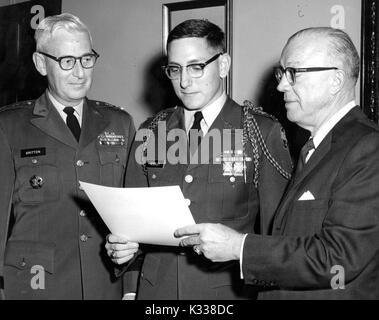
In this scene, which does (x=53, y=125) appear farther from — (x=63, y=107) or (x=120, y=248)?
(x=120, y=248)

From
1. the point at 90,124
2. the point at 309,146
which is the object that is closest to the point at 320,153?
the point at 309,146

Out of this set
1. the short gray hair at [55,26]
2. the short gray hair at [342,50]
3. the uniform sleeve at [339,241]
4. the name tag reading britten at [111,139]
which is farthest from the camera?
the name tag reading britten at [111,139]

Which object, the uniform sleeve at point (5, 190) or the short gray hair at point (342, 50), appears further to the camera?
the uniform sleeve at point (5, 190)

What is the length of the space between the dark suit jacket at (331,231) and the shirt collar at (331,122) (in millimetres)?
37

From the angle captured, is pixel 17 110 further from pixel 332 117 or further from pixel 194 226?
pixel 332 117

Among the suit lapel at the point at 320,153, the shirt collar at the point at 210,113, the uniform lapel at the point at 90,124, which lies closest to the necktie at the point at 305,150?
the suit lapel at the point at 320,153

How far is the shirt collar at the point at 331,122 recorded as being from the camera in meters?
1.78

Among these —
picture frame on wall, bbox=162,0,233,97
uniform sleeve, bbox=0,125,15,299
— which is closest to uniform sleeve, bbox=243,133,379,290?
uniform sleeve, bbox=0,125,15,299

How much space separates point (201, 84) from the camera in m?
2.14

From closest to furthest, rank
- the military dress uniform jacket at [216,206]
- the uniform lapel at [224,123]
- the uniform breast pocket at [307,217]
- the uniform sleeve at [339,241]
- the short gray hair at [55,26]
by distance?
the uniform sleeve at [339,241]
the uniform breast pocket at [307,217]
the military dress uniform jacket at [216,206]
the uniform lapel at [224,123]
the short gray hair at [55,26]

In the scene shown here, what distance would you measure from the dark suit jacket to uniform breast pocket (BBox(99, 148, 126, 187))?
1.04 metres

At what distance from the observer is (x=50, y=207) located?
2.35m

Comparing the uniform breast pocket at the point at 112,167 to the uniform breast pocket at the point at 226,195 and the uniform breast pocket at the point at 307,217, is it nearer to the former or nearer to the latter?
the uniform breast pocket at the point at 226,195

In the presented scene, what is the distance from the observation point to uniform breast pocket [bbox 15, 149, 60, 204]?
7.69ft
